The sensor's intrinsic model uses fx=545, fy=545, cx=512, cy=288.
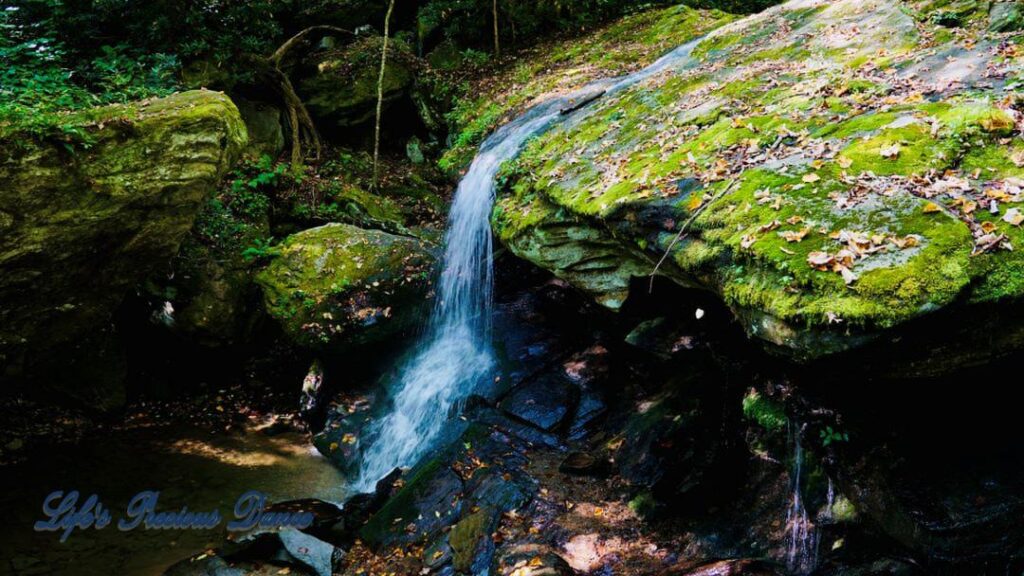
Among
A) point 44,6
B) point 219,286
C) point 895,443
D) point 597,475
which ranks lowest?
point 597,475

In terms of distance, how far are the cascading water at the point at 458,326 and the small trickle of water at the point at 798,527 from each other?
4412 millimetres

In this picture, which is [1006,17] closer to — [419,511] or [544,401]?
[544,401]

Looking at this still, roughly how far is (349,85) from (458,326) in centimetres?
713

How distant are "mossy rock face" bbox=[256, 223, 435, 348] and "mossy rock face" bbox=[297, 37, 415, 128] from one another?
15.4 feet

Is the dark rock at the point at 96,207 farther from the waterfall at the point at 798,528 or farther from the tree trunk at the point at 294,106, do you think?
the waterfall at the point at 798,528

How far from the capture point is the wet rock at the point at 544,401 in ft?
22.5

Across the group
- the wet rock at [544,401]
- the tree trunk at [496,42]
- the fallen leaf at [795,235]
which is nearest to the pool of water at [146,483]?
the wet rock at [544,401]

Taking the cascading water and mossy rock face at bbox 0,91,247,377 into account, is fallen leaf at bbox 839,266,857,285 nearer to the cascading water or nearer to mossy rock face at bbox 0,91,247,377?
the cascading water

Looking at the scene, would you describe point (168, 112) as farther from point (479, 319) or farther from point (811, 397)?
point (811, 397)

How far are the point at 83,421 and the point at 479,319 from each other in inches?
238

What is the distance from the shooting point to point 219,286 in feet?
28.5

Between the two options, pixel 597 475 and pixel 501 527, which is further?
pixel 597 475

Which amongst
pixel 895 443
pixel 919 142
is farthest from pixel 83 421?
pixel 919 142

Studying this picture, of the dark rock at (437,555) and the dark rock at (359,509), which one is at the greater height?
the dark rock at (437,555)
